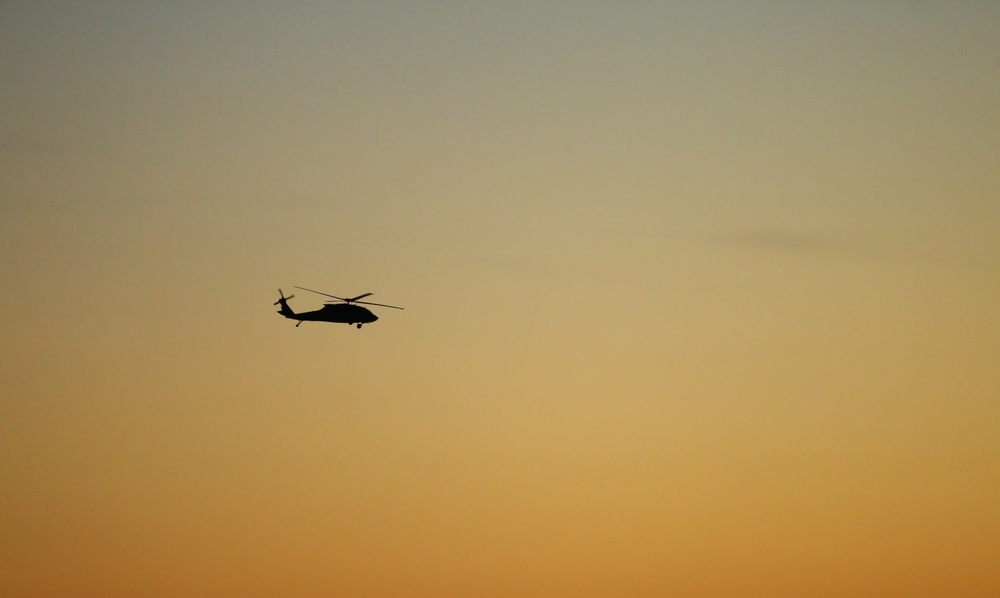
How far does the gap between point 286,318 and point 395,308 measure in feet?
46.1

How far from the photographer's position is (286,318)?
181500 millimetres

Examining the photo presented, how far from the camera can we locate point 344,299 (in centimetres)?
17850

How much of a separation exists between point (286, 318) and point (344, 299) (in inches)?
310

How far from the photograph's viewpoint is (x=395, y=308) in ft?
577

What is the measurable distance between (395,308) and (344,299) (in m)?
6.50
